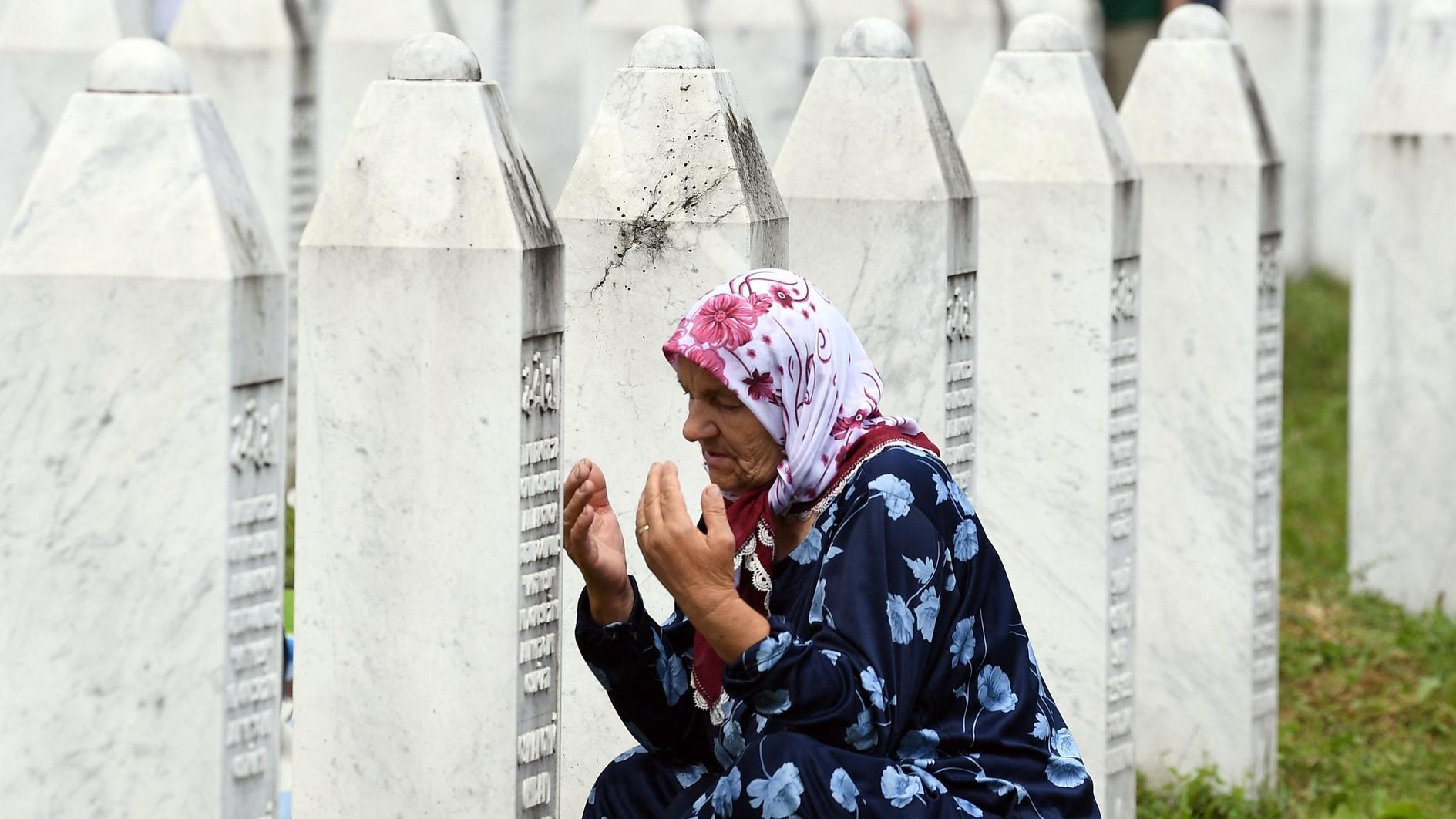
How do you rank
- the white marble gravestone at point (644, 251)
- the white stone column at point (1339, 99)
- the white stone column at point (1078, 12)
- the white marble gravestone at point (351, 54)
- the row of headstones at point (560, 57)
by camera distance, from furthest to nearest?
the white stone column at point (1339, 99)
the white stone column at point (1078, 12)
the white marble gravestone at point (351, 54)
the row of headstones at point (560, 57)
the white marble gravestone at point (644, 251)

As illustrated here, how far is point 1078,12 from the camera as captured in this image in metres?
13.7

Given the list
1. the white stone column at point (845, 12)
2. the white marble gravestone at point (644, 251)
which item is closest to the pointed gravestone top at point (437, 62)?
the white marble gravestone at point (644, 251)

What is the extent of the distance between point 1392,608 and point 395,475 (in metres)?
5.24

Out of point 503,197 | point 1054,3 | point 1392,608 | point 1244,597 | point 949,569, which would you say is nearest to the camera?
point 949,569

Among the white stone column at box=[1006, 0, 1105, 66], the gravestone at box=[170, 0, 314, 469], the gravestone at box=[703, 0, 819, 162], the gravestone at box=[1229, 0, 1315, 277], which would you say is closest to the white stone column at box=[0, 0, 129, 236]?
the gravestone at box=[170, 0, 314, 469]

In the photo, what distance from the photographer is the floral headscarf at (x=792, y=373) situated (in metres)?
3.54

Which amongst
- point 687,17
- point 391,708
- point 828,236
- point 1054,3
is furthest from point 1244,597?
point 1054,3

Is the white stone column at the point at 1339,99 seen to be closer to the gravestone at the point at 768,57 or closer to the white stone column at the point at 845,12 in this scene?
the white stone column at the point at 845,12

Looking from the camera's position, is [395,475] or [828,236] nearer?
[395,475]

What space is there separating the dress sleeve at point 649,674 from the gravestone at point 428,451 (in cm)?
30

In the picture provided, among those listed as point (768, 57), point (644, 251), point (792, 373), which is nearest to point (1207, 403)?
point (644, 251)

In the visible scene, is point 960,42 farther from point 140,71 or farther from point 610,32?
point 140,71

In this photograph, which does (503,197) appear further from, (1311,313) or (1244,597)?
(1311,313)

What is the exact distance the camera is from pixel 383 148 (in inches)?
Result: 163
